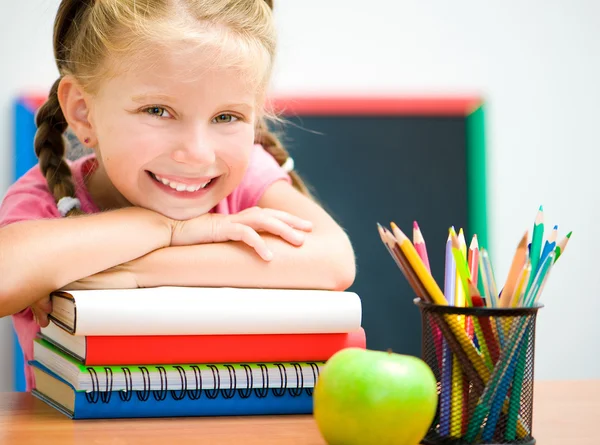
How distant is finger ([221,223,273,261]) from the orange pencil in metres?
0.26

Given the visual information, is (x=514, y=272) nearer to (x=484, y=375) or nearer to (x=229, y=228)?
(x=484, y=375)

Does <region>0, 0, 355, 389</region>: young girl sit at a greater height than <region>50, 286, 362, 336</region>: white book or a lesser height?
greater

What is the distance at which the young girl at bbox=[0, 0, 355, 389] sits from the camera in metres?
0.77

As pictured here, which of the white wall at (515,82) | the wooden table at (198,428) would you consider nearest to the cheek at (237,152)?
the wooden table at (198,428)

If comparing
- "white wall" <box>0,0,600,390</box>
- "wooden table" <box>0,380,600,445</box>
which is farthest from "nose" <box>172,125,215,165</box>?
"white wall" <box>0,0,600,390</box>

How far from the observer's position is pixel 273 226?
0.84 meters

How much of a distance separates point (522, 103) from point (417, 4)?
34 centimetres

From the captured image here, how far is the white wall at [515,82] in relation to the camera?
6.28 ft

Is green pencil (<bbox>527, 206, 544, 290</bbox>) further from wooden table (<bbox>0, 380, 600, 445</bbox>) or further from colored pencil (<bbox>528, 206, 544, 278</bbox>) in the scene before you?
wooden table (<bbox>0, 380, 600, 445</bbox>)

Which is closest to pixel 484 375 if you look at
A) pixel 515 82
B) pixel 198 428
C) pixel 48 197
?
pixel 198 428

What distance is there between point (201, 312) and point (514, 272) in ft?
0.85

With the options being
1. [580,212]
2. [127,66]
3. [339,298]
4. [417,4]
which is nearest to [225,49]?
[127,66]

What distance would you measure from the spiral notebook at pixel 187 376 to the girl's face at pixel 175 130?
0.66 feet

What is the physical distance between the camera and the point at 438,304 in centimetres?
62
